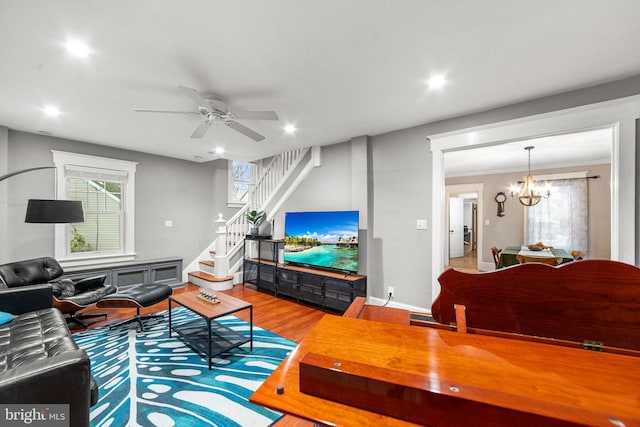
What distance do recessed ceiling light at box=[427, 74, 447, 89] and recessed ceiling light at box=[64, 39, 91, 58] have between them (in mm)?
2673

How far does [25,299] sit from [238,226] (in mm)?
3243

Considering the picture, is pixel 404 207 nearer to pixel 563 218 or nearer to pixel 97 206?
pixel 563 218

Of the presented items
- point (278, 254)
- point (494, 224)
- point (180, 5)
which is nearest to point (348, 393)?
point (180, 5)

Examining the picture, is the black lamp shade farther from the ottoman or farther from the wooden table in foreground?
the wooden table in foreground

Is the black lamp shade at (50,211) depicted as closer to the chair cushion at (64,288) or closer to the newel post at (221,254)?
the chair cushion at (64,288)

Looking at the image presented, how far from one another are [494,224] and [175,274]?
24.1ft

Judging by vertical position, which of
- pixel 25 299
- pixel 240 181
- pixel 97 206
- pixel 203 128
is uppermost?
pixel 203 128

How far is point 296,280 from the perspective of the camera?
410 cm

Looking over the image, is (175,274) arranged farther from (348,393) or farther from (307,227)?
(348,393)

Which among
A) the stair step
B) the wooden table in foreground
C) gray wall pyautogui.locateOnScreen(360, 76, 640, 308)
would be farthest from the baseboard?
the wooden table in foreground

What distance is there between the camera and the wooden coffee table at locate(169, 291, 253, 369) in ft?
8.10

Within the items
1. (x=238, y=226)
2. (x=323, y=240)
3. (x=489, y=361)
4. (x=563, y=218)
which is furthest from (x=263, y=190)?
(x=563, y=218)

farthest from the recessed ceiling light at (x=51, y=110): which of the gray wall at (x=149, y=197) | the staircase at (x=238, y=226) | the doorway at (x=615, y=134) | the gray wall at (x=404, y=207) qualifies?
the doorway at (x=615, y=134)

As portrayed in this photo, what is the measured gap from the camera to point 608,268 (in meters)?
0.81
